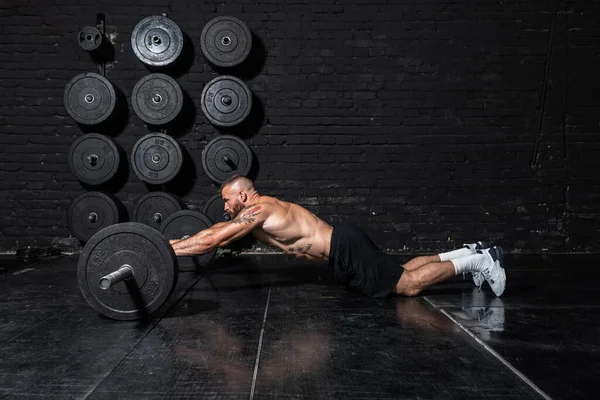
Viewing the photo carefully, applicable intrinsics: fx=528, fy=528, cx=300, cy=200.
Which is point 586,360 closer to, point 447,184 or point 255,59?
point 447,184

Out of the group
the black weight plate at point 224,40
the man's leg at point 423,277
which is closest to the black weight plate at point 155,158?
the black weight plate at point 224,40

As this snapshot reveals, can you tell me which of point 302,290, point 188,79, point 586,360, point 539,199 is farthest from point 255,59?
point 586,360

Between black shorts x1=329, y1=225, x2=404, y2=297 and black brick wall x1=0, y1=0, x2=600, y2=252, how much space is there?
2155 mm

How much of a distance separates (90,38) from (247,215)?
3.04 m

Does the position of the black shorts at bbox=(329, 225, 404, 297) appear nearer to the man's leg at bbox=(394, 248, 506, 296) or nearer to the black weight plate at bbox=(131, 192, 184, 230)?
the man's leg at bbox=(394, 248, 506, 296)

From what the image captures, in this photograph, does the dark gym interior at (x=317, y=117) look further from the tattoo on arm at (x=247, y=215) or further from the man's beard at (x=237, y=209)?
the tattoo on arm at (x=247, y=215)

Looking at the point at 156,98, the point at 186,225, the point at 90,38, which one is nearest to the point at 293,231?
the point at 186,225

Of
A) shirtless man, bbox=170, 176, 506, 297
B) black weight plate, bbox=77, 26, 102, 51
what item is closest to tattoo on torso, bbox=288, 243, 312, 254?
shirtless man, bbox=170, 176, 506, 297

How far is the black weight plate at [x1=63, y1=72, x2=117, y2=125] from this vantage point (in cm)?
488

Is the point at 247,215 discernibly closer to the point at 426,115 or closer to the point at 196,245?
the point at 196,245

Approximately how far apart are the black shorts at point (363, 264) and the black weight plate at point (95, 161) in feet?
8.96

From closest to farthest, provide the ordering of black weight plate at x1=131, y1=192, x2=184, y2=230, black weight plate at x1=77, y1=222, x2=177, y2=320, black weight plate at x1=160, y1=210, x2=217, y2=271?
black weight plate at x1=77, y1=222, x2=177, y2=320 < black weight plate at x1=160, y1=210, x2=217, y2=271 < black weight plate at x1=131, y1=192, x2=184, y2=230

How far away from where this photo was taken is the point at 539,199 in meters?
5.22

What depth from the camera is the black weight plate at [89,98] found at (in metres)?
4.88
